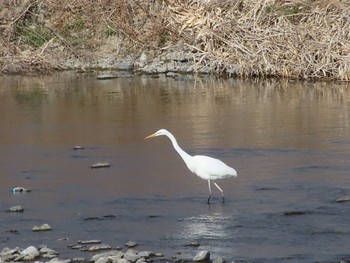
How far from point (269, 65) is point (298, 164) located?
11098 mm

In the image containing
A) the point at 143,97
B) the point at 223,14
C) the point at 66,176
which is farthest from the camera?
the point at 223,14

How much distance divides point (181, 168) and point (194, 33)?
1321cm

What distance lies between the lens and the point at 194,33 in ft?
96.3

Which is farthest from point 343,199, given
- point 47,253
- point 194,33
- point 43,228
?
point 194,33

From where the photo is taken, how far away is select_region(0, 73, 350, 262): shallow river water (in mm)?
12477

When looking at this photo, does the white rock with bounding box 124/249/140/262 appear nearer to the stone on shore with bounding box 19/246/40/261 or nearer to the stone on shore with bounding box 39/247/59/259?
the stone on shore with bounding box 39/247/59/259

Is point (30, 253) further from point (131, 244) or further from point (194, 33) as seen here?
point (194, 33)

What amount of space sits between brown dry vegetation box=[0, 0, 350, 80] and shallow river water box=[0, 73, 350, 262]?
1036 mm

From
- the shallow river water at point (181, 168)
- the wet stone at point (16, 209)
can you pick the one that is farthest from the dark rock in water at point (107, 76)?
the wet stone at point (16, 209)

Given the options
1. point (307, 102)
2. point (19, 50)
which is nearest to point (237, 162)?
point (307, 102)

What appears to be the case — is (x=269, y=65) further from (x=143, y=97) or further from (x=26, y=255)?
(x=26, y=255)

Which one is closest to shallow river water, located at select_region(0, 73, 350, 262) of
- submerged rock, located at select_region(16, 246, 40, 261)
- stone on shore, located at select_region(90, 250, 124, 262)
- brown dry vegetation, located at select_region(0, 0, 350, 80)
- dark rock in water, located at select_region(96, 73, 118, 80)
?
submerged rock, located at select_region(16, 246, 40, 261)

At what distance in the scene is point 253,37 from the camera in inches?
1093

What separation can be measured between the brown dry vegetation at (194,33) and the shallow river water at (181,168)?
1036 millimetres
